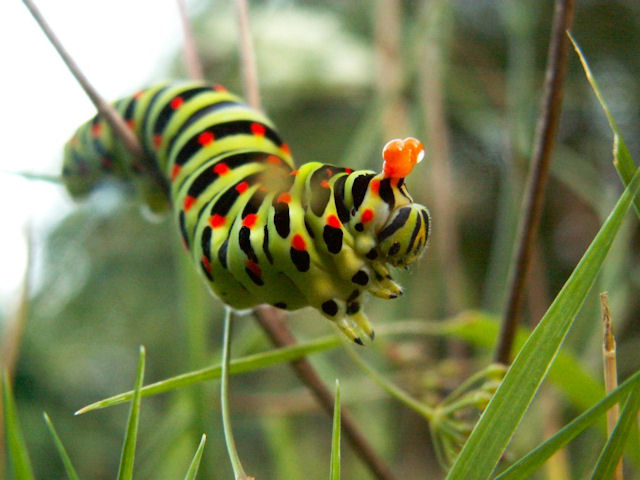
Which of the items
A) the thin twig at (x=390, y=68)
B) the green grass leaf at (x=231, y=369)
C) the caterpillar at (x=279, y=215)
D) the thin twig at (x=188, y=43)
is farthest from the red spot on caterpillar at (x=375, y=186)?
the thin twig at (x=390, y=68)

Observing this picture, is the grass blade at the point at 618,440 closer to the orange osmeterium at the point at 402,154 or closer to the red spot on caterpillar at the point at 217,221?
the orange osmeterium at the point at 402,154

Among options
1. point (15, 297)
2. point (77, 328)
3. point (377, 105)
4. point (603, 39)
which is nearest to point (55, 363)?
point (77, 328)

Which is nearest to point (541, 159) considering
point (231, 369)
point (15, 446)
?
point (231, 369)

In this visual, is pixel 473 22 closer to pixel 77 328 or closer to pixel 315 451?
pixel 315 451

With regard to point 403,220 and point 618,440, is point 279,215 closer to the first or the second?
point 403,220

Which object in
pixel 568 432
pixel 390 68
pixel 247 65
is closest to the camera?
pixel 568 432

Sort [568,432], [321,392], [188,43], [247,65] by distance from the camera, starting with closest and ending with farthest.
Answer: [568,432] < [321,392] < [247,65] < [188,43]
